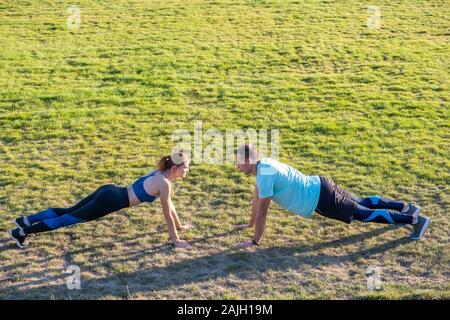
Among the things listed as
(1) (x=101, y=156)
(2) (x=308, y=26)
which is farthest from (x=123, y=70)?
(2) (x=308, y=26)

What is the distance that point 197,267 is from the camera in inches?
280

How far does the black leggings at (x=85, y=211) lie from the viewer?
725cm

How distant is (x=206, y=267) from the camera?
7.11m

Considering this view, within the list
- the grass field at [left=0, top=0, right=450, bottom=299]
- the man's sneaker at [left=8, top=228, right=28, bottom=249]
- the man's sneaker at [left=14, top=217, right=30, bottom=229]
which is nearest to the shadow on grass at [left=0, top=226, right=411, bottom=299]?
the grass field at [left=0, top=0, right=450, bottom=299]

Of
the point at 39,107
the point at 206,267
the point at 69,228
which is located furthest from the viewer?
the point at 39,107

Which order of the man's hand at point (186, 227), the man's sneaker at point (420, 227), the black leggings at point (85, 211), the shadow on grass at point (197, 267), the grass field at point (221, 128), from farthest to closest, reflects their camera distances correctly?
the man's hand at point (186, 227), the man's sneaker at point (420, 227), the black leggings at point (85, 211), the grass field at point (221, 128), the shadow on grass at point (197, 267)

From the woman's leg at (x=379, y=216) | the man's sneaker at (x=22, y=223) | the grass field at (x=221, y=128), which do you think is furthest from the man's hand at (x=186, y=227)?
the woman's leg at (x=379, y=216)

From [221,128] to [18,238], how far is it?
185 inches

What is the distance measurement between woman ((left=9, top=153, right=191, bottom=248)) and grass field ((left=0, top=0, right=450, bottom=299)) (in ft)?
1.16

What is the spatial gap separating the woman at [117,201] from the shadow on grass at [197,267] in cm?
54

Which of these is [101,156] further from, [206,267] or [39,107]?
[206,267]

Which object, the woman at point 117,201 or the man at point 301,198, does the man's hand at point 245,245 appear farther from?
the woman at point 117,201

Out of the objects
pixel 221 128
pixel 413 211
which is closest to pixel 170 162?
pixel 413 211

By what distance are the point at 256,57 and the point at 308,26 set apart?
2.66 m
